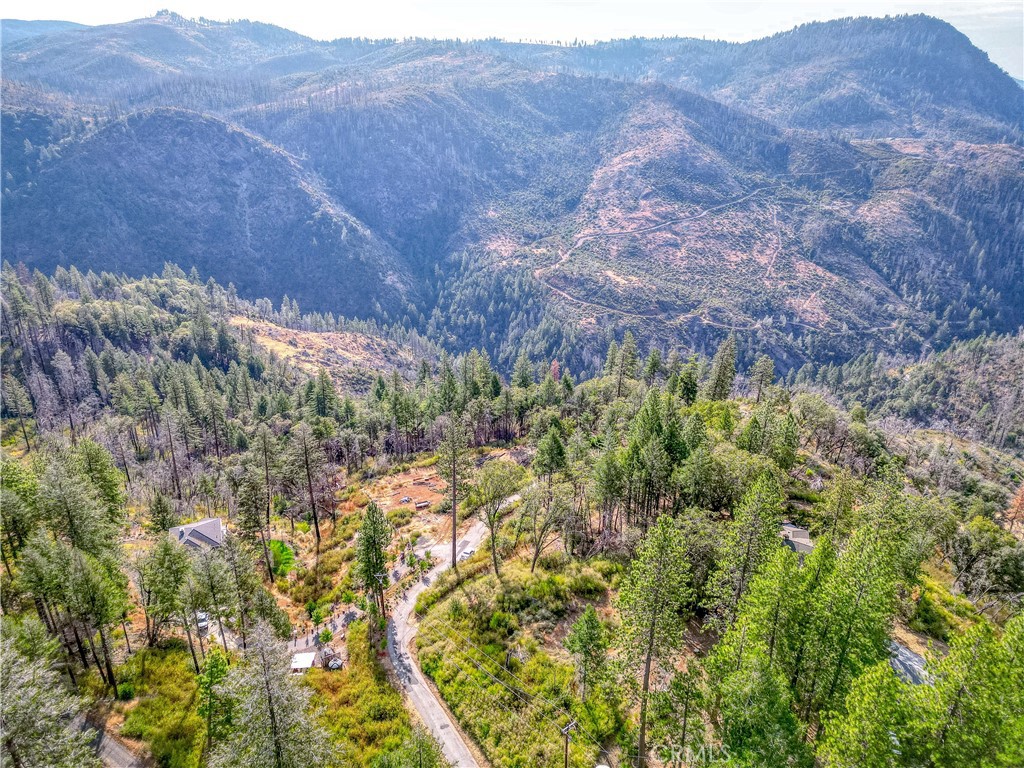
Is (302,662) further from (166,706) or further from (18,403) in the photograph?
(18,403)

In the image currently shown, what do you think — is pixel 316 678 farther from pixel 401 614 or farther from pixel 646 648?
pixel 646 648

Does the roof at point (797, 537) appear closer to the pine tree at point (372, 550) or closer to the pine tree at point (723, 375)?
the pine tree at point (372, 550)

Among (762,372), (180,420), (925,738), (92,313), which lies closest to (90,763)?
(925,738)

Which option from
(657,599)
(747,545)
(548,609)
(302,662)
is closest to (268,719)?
(302,662)

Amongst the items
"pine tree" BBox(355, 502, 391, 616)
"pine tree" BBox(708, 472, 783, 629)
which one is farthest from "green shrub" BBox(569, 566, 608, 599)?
"pine tree" BBox(355, 502, 391, 616)

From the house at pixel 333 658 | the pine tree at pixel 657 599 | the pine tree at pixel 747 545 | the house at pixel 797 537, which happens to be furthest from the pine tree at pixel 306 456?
the house at pixel 797 537
